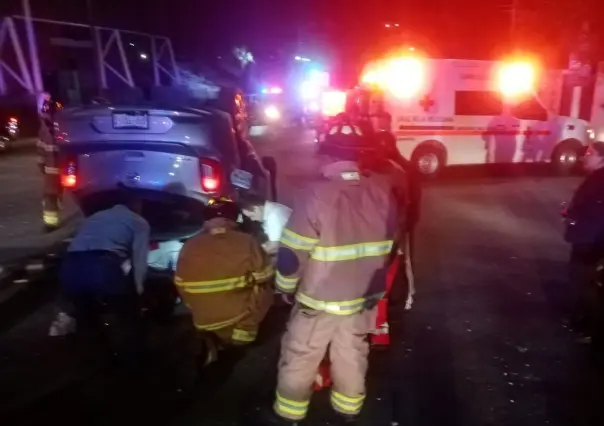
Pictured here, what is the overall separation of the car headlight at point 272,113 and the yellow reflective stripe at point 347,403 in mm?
20565

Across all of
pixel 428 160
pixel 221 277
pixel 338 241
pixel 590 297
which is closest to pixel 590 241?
pixel 590 297

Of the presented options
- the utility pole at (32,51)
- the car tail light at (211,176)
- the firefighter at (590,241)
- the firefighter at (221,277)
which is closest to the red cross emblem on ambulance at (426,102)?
the firefighter at (590,241)

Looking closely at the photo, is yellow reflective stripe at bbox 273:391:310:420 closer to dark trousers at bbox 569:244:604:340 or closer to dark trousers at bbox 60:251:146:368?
dark trousers at bbox 60:251:146:368

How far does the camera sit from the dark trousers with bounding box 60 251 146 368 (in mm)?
4719

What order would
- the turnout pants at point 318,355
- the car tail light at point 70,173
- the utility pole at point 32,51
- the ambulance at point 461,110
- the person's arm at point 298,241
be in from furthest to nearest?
the utility pole at point 32,51 → the ambulance at point 461,110 → the car tail light at point 70,173 → the turnout pants at point 318,355 → the person's arm at point 298,241

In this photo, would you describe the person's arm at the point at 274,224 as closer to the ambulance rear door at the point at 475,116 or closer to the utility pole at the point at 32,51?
the ambulance rear door at the point at 475,116

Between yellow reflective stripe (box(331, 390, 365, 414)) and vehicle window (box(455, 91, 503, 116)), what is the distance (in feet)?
35.2

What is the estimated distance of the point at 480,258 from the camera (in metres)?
8.03

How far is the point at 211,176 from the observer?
5.98m

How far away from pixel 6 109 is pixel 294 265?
1750cm

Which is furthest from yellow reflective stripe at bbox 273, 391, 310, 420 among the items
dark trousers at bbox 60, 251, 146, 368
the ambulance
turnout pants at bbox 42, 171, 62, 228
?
the ambulance

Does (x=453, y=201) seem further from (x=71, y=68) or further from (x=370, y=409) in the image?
(x=71, y=68)

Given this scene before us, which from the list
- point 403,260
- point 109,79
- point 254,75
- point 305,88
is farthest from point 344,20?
point 403,260

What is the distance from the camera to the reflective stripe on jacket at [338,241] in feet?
12.1
